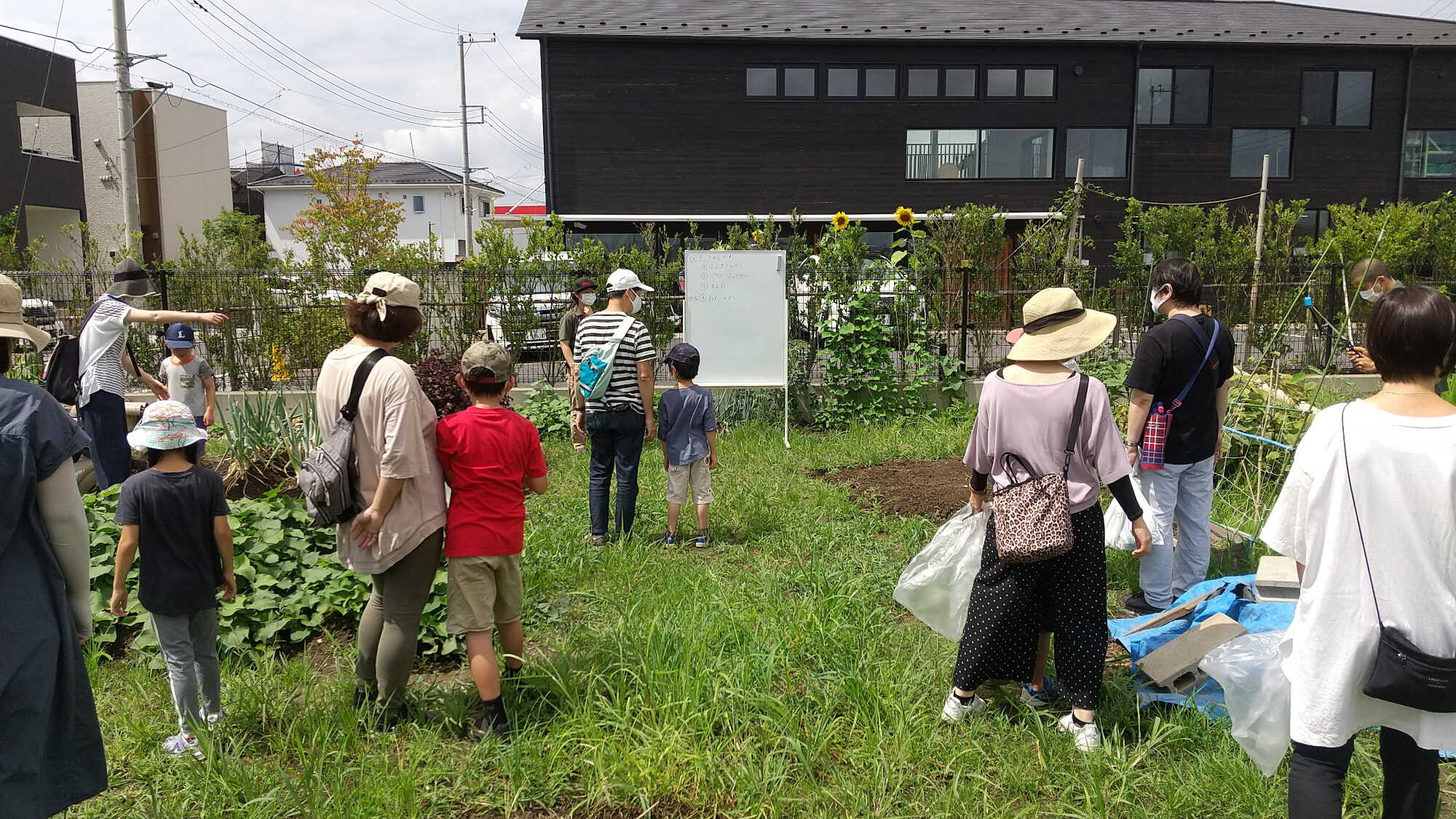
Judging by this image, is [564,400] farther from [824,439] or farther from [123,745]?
[123,745]

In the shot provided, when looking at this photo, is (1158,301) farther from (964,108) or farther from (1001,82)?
(1001,82)

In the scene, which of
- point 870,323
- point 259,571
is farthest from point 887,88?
point 259,571

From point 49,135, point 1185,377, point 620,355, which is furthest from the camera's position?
point 49,135

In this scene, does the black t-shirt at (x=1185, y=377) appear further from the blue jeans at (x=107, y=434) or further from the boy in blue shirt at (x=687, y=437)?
the blue jeans at (x=107, y=434)

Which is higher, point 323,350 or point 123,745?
point 323,350

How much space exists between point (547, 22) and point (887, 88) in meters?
9.34

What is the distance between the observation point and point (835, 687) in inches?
143

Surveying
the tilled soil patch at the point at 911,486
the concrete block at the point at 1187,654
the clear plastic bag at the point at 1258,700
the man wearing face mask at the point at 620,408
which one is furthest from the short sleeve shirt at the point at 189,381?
the clear plastic bag at the point at 1258,700

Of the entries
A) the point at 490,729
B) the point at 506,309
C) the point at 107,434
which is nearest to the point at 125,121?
the point at 506,309

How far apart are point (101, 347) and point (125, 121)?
13.2 meters

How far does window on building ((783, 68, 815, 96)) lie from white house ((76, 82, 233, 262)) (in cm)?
2026

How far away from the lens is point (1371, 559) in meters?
2.35

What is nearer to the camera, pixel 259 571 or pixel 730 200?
pixel 259 571

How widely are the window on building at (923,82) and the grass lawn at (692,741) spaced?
2330 cm
